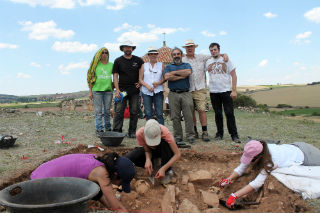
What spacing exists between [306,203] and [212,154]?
7.17 feet

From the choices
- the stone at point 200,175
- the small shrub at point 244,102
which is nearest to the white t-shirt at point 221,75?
the stone at point 200,175

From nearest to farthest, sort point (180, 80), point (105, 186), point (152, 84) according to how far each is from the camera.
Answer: point (105, 186), point (180, 80), point (152, 84)

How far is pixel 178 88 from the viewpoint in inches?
245

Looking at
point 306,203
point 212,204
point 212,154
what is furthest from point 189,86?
point 306,203

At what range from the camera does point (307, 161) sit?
157 inches

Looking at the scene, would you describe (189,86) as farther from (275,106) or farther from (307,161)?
(275,106)

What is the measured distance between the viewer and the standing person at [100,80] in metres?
6.54

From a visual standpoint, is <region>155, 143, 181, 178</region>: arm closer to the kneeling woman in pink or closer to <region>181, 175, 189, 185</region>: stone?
<region>181, 175, 189, 185</region>: stone

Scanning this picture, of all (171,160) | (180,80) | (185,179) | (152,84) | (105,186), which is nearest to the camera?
(105,186)

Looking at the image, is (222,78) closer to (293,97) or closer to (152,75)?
(152,75)

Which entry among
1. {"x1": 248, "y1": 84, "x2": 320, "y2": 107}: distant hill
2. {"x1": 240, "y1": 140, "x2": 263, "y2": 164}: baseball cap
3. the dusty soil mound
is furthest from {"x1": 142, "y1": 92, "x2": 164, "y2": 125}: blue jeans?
{"x1": 248, "y1": 84, "x2": 320, "y2": 107}: distant hill

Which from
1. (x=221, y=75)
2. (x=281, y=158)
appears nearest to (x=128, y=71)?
(x=221, y=75)

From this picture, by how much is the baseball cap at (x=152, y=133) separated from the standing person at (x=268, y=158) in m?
1.21

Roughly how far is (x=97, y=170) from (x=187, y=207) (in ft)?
4.42
